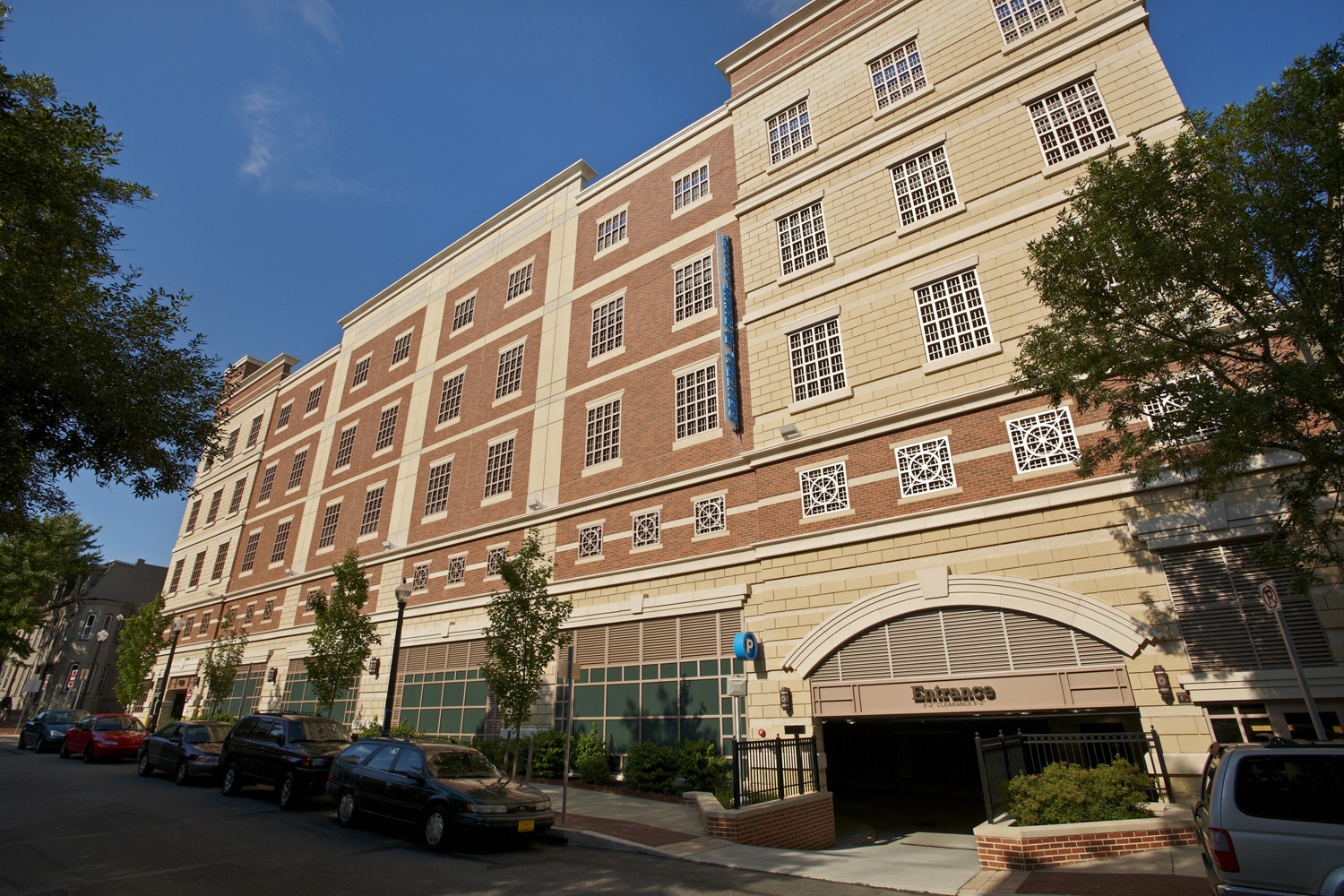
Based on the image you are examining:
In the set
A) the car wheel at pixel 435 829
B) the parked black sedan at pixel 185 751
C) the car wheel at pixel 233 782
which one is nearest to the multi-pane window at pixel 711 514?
the car wheel at pixel 435 829

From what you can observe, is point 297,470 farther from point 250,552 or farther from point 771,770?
point 771,770

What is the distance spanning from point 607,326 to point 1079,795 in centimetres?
2006

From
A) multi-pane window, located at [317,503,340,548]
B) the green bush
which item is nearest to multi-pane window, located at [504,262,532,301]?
multi-pane window, located at [317,503,340,548]

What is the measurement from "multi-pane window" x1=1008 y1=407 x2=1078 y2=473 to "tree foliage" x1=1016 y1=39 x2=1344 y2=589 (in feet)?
7.59

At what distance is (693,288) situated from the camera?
22797mm

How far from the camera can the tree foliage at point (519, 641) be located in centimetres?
1752

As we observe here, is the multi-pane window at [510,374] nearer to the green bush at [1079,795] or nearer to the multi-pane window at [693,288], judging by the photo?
the multi-pane window at [693,288]

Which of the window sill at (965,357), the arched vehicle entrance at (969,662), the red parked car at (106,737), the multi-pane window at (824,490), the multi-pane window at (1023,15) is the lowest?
the red parked car at (106,737)

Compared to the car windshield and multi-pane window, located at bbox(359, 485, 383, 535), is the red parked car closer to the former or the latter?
multi-pane window, located at bbox(359, 485, 383, 535)

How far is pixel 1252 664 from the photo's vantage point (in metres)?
11.4

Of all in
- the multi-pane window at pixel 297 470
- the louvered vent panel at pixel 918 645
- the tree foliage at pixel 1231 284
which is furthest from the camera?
the multi-pane window at pixel 297 470

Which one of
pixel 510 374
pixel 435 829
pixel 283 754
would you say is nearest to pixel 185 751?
pixel 283 754

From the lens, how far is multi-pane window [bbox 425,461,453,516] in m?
29.1

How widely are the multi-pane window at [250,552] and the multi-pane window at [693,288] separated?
32.3 meters
